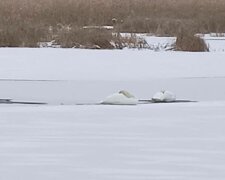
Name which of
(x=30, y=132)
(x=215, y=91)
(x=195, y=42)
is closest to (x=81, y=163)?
(x=30, y=132)

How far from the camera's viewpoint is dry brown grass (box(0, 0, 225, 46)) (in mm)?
11438

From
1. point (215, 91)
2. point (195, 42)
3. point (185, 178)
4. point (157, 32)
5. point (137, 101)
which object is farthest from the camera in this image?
point (157, 32)

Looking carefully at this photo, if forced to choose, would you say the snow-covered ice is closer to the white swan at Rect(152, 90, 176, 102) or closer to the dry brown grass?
the white swan at Rect(152, 90, 176, 102)

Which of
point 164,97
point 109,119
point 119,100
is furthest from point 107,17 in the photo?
point 109,119

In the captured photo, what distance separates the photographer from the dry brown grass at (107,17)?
11438 mm

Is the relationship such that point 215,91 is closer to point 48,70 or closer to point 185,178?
point 48,70

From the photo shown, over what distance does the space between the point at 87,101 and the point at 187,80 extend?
52.1 inches

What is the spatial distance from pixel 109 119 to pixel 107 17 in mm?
11594

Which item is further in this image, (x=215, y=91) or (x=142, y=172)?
(x=215, y=91)

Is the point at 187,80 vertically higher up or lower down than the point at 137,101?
higher up

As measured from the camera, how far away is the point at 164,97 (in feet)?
18.9

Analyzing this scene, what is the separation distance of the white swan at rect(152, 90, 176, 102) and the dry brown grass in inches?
190

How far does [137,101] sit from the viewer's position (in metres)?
5.65

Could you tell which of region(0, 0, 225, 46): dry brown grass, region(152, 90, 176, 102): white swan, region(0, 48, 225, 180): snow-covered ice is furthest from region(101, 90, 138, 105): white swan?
region(0, 0, 225, 46): dry brown grass
